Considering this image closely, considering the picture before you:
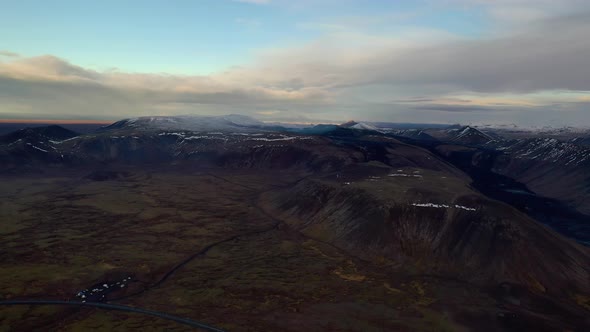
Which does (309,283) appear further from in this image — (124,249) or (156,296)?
(124,249)

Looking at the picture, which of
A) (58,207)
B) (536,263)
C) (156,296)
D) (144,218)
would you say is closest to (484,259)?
(536,263)

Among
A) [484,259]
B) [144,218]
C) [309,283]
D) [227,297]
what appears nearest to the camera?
[227,297]

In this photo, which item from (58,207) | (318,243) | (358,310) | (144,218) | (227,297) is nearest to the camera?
(358,310)

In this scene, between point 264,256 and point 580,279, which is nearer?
point 580,279

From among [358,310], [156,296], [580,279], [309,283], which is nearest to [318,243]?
[309,283]

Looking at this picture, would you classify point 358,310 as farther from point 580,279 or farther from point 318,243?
point 580,279

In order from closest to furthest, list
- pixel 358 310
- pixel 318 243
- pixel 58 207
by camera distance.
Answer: pixel 358 310 < pixel 318 243 < pixel 58 207

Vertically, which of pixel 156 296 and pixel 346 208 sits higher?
pixel 346 208

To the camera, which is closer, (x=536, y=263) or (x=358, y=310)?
(x=358, y=310)

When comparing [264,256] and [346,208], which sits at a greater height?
[346,208]
